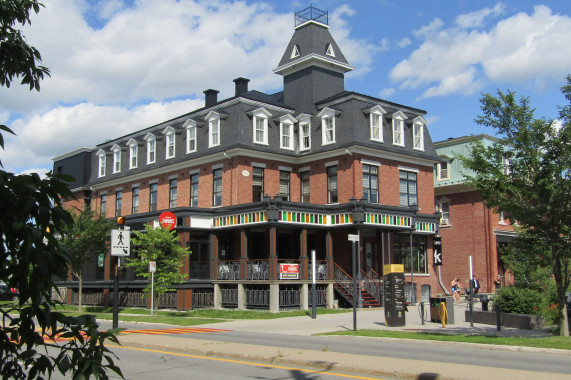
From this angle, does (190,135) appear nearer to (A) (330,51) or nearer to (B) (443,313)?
(A) (330,51)

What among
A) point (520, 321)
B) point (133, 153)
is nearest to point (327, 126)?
point (133, 153)

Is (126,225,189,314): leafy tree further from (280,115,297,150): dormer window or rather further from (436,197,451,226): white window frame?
(436,197,451,226): white window frame

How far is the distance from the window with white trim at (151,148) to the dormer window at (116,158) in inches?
189

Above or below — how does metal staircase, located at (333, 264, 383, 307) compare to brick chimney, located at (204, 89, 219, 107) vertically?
below

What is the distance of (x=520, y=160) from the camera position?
17.9 meters

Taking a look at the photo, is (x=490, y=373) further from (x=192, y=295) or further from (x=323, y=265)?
(x=192, y=295)

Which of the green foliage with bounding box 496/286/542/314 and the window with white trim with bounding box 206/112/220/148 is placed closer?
the green foliage with bounding box 496/286/542/314

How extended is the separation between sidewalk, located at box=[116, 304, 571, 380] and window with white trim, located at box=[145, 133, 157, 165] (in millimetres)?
19480

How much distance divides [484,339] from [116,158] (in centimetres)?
3656

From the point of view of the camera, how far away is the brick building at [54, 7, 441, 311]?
3209 cm

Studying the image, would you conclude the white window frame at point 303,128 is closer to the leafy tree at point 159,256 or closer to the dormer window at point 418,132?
the dormer window at point 418,132

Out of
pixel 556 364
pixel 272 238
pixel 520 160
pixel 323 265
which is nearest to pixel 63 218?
pixel 556 364

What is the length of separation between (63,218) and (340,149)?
31696 millimetres

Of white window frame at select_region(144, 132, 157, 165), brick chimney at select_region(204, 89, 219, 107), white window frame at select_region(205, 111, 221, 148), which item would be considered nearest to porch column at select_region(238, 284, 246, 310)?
white window frame at select_region(205, 111, 221, 148)
